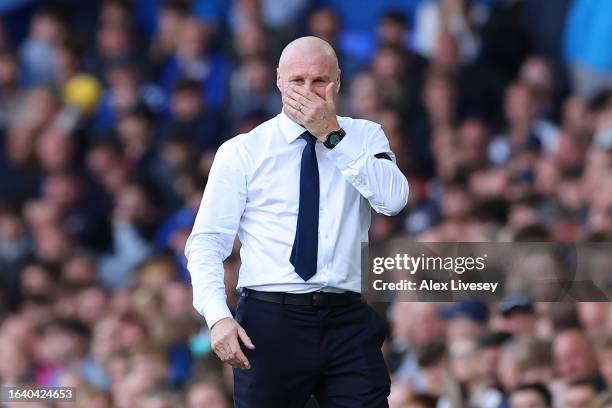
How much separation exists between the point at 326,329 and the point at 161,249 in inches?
210

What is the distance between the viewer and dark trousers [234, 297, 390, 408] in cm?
480

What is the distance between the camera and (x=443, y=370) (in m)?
7.20

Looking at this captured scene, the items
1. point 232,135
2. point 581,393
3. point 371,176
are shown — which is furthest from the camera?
point 232,135

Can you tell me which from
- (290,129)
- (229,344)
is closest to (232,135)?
(290,129)

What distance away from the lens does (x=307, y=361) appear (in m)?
4.79

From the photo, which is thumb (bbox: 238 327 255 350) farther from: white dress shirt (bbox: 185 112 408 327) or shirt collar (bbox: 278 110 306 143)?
shirt collar (bbox: 278 110 306 143)

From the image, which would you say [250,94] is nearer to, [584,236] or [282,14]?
[282,14]

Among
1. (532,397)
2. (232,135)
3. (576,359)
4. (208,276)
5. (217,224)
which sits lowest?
(532,397)

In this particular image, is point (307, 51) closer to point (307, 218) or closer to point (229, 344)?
point (307, 218)

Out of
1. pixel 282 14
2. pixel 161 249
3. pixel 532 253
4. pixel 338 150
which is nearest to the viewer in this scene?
pixel 338 150

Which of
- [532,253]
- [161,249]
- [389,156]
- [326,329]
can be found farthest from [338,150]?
[161,249]

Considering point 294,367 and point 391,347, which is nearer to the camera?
point 294,367

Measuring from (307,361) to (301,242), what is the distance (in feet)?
1.24

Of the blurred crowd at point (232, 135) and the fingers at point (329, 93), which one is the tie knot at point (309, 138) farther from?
the blurred crowd at point (232, 135)
